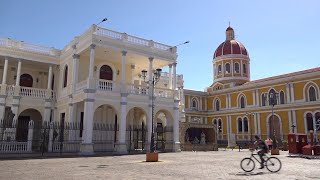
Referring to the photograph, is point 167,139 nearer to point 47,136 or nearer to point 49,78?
point 47,136

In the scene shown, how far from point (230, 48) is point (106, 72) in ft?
114

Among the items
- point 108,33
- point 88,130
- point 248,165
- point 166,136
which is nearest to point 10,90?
point 88,130

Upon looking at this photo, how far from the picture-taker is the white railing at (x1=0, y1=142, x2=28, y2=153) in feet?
69.6

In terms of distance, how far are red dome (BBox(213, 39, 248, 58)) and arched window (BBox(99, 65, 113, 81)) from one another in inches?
1331

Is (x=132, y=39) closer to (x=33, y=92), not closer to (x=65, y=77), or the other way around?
(x=65, y=77)

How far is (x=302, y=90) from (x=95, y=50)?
29771 millimetres

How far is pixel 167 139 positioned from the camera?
26.7m

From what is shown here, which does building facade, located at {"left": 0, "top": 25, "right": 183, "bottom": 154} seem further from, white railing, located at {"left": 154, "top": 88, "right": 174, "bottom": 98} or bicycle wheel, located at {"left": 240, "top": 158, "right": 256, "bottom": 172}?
bicycle wheel, located at {"left": 240, "top": 158, "right": 256, "bottom": 172}

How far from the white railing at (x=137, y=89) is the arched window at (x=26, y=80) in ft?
33.0

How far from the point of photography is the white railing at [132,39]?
23469 mm

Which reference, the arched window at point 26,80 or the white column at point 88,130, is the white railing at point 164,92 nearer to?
the white column at point 88,130

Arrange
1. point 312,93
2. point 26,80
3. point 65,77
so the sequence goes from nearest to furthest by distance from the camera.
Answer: point 65,77
point 26,80
point 312,93

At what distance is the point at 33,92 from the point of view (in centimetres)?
2562

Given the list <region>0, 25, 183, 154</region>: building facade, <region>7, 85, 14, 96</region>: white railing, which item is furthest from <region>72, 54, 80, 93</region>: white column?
<region>7, 85, 14, 96</region>: white railing
